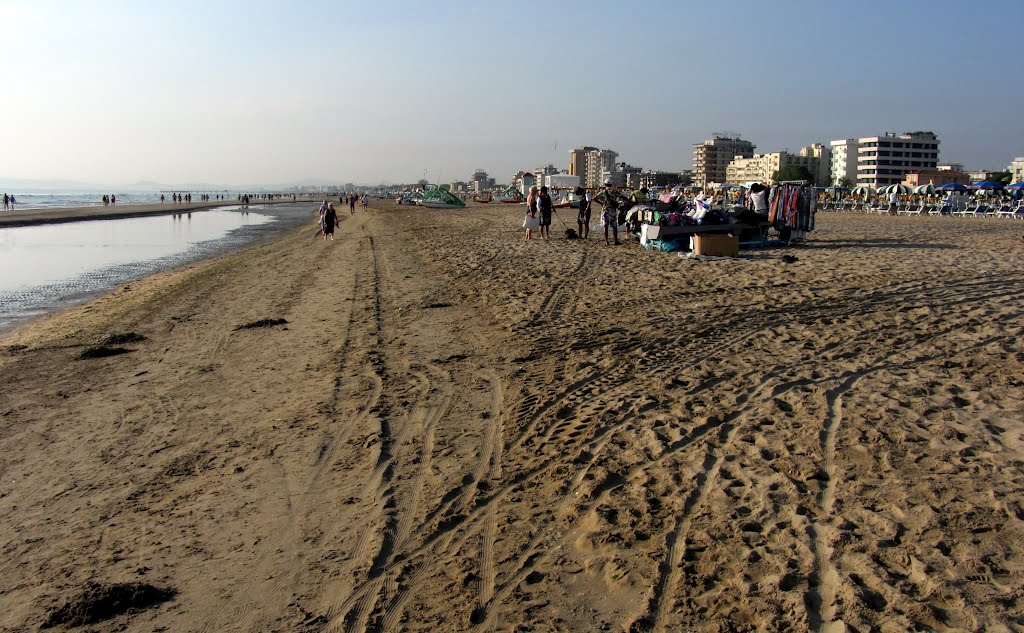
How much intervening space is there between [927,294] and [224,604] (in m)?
9.83

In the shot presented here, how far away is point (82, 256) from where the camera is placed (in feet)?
75.5

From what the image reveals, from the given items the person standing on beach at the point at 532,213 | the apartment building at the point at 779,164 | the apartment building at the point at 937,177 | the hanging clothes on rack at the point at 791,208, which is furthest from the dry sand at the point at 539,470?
the apartment building at the point at 779,164

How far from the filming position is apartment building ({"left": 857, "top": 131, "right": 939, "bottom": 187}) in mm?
131500

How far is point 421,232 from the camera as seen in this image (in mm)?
26344

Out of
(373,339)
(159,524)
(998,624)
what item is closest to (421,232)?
(373,339)

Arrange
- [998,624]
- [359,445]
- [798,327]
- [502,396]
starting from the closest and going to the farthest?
1. [998,624]
2. [359,445]
3. [502,396]
4. [798,327]

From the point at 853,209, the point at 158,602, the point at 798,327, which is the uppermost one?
the point at 853,209

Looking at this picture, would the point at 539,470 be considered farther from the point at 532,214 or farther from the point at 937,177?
the point at 937,177

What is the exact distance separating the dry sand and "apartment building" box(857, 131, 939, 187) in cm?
14167

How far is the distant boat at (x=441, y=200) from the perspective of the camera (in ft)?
197

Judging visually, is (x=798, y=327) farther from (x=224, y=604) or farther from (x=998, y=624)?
(x=224, y=604)

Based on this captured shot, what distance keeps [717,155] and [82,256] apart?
18141 cm

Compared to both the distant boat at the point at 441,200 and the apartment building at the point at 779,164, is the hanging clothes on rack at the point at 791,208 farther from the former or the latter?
the apartment building at the point at 779,164

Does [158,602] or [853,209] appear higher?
[853,209]
